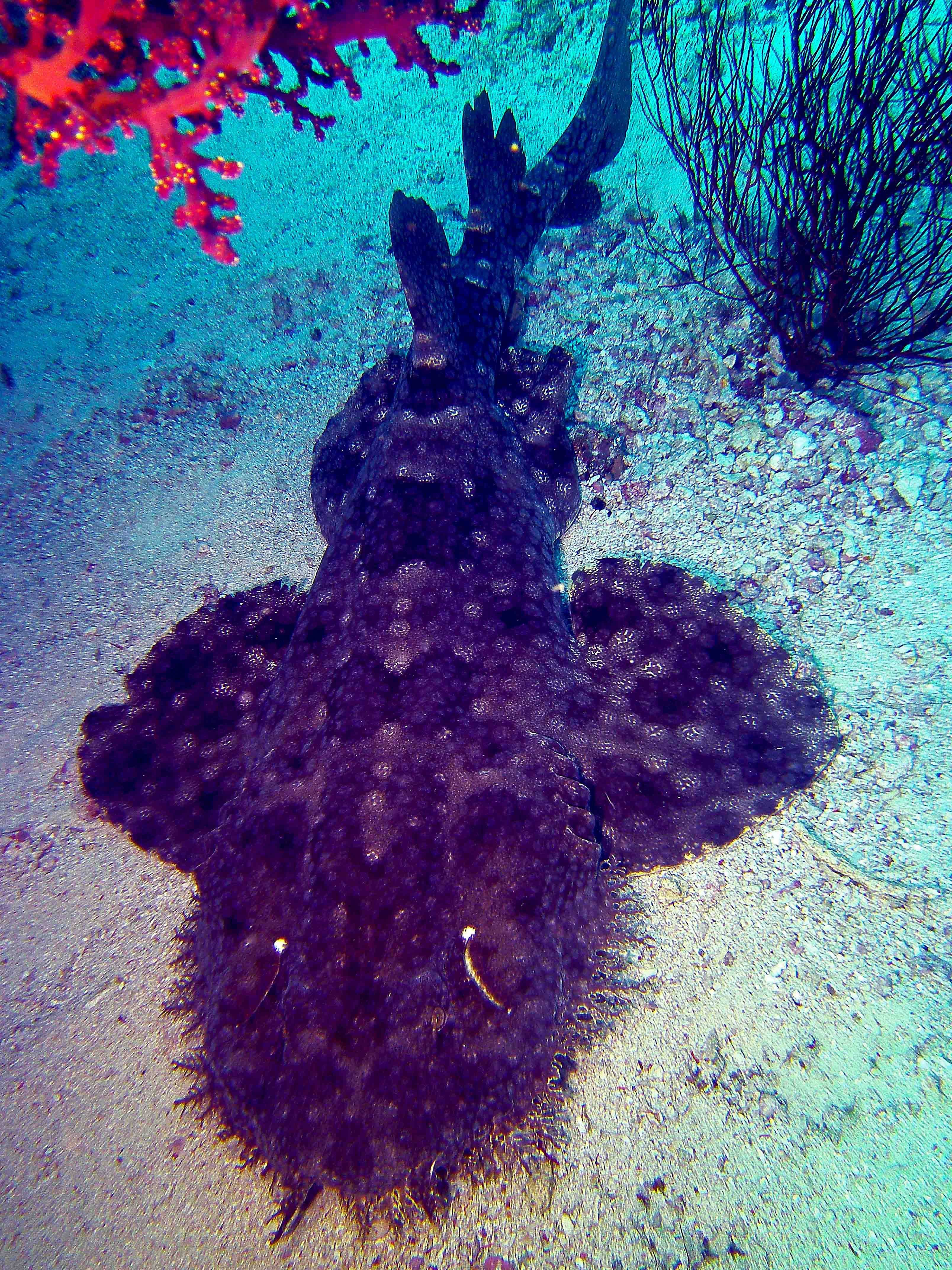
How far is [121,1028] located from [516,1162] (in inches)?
95.7

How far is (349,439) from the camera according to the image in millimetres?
4883

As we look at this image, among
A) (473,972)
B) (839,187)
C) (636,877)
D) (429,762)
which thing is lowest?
(636,877)

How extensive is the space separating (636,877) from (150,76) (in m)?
5.18

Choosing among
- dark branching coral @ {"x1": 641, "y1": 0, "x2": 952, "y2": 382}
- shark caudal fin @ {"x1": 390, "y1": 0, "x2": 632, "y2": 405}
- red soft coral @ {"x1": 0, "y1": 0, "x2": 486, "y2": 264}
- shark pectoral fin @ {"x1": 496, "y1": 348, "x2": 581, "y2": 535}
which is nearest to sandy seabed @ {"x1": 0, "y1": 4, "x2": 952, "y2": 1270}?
shark pectoral fin @ {"x1": 496, "y1": 348, "x2": 581, "y2": 535}

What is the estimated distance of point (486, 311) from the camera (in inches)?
188

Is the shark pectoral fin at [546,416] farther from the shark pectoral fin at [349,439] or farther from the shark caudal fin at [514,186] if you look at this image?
the shark pectoral fin at [349,439]

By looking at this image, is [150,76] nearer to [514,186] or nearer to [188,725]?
[514,186]

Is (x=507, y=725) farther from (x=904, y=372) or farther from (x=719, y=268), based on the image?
(x=719, y=268)

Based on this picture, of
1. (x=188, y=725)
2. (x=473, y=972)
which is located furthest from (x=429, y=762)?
(x=188, y=725)

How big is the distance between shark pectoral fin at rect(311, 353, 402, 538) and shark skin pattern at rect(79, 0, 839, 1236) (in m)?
0.03

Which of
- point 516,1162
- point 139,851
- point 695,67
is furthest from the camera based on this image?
point 695,67

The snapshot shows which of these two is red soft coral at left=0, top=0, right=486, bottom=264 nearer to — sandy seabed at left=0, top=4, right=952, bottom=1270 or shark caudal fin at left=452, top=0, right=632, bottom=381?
shark caudal fin at left=452, top=0, right=632, bottom=381

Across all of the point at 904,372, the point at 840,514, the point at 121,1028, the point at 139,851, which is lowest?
the point at 121,1028

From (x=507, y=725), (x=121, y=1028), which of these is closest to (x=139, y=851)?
(x=121, y=1028)
